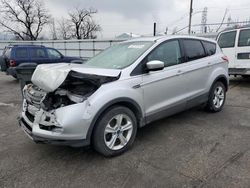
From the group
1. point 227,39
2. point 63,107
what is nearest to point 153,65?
point 63,107

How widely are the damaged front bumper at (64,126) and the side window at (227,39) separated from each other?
713cm

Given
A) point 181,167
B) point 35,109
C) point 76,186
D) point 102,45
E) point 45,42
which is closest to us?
point 76,186

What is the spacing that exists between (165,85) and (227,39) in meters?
5.85

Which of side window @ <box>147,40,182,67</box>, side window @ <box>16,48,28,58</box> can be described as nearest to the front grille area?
side window @ <box>147,40,182,67</box>

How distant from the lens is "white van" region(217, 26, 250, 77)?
773 centimetres

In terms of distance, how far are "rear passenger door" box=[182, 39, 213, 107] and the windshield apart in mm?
917

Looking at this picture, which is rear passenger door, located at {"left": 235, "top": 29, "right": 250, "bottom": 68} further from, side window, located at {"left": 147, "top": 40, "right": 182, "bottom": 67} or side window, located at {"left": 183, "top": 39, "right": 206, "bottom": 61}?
side window, located at {"left": 147, "top": 40, "right": 182, "bottom": 67}

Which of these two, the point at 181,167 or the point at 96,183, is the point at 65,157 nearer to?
the point at 96,183

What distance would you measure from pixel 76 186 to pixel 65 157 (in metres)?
0.76

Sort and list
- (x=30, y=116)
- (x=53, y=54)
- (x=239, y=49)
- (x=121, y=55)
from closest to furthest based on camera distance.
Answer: (x=30, y=116) < (x=121, y=55) < (x=239, y=49) < (x=53, y=54)

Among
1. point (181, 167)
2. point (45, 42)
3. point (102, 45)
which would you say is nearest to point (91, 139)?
point (181, 167)

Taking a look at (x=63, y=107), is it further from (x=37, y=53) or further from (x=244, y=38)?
(x=37, y=53)

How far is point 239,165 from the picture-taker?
9.80ft

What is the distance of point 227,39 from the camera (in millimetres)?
8453
